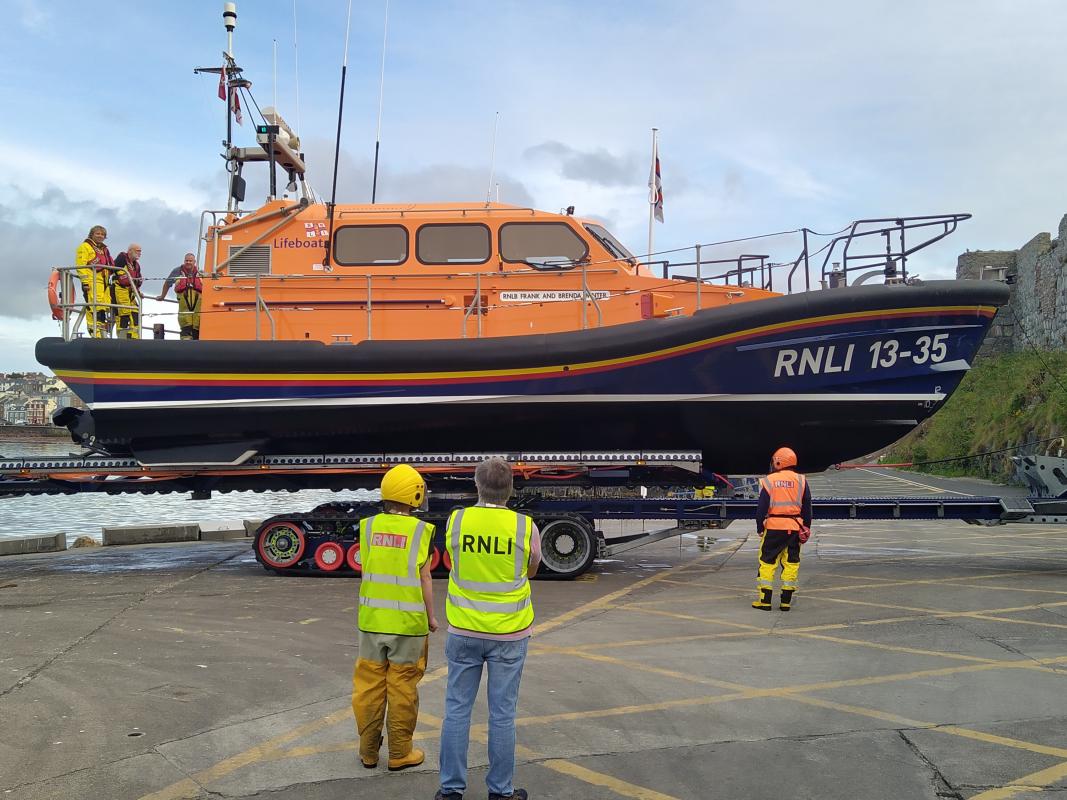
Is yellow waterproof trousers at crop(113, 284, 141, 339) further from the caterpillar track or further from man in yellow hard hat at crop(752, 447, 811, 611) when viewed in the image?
man in yellow hard hat at crop(752, 447, 811, 611)

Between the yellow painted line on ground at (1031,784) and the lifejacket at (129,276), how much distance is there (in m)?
8.97

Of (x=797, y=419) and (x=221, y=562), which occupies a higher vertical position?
(x=797, y=419)

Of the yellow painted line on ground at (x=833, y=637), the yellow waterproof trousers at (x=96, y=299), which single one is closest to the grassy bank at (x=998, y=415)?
the yellow painted line on ground at (x=833, y=637)

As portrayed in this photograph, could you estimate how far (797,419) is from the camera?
8.68m

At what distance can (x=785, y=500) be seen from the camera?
23.5 ft

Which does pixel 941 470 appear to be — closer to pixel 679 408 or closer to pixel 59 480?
pixel 679 408

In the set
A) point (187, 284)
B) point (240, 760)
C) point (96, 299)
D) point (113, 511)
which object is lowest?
point (113, 511)

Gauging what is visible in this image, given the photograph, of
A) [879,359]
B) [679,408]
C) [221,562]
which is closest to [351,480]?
[221,562]

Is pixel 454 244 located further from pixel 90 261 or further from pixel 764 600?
pixel 764 600

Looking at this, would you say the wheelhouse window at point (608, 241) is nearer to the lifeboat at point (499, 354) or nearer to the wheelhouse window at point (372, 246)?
the lifeboat at point (499, 354)

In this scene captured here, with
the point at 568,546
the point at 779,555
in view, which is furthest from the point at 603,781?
the point at 568,546

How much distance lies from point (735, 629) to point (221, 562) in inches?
264

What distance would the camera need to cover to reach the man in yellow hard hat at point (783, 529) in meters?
7.12

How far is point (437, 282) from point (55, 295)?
408 cm
